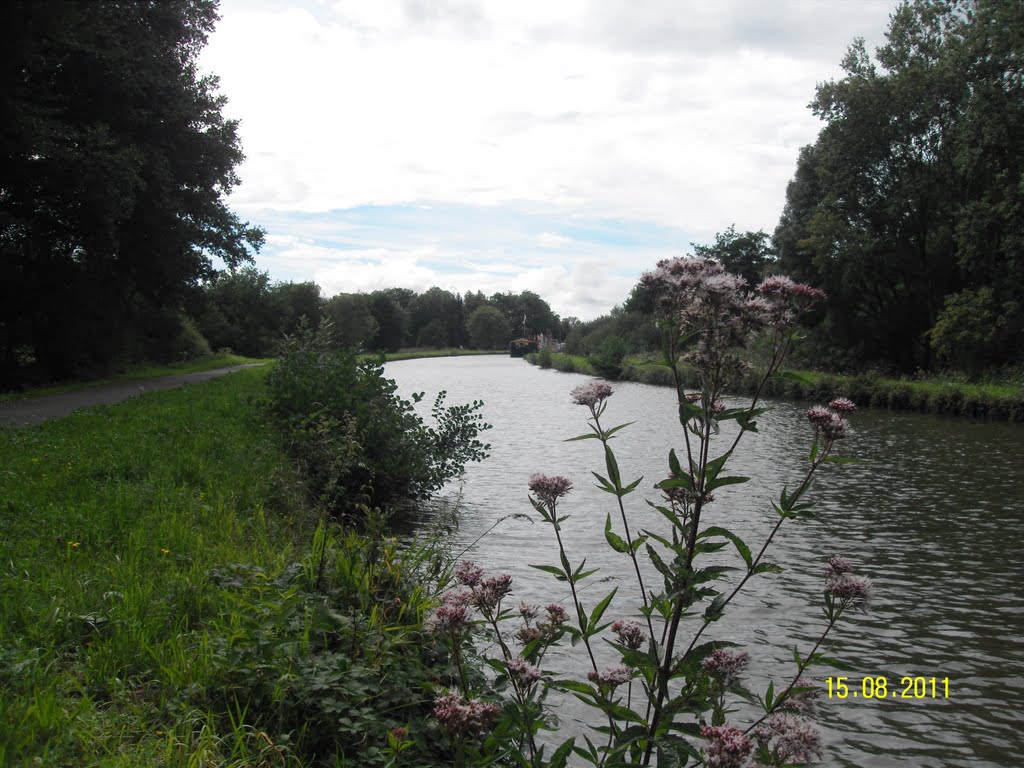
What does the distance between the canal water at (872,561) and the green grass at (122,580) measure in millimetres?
2078

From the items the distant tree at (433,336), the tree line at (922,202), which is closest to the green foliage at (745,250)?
the tree line at (922,202)

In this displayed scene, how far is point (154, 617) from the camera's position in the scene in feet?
12.8

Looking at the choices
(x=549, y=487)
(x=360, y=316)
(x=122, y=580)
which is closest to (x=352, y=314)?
(x=360, y=316)

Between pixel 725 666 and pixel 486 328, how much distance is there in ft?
441

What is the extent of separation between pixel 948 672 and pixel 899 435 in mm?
15319

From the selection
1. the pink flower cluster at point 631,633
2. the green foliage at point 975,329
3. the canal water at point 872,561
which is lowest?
the canal water at point 872,561

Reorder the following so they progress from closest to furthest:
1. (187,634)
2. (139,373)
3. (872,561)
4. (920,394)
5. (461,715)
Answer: (461,715) → (187,634) → (872,561) → (139,373) → (920,394)

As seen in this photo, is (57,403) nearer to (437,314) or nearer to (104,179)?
(104,179)

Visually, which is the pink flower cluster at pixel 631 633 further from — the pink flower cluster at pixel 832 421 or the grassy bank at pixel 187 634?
the grassy bank at pixel 187 634

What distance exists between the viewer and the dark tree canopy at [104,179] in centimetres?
935

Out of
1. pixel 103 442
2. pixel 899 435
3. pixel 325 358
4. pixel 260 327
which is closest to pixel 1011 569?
pixel 325 358

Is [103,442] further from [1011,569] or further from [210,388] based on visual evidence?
[1011,569]

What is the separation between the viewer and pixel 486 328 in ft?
448

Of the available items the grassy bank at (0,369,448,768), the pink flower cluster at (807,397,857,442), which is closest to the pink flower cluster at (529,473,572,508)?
the pink flower cluster at (807,397,857,442)
